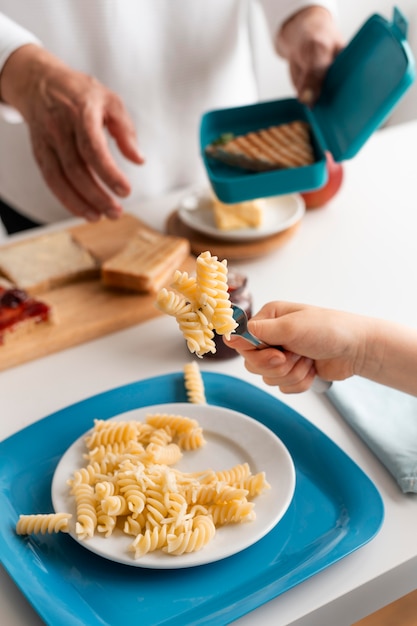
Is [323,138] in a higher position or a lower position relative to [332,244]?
higher

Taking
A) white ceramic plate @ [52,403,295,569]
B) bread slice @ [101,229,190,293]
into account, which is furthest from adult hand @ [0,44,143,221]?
white ceramic plate @ [52,403,295,569]

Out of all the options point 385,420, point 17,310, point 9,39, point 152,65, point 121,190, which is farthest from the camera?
point 152,65

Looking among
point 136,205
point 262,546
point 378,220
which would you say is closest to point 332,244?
point 378,220

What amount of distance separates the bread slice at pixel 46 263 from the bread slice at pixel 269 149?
453mm

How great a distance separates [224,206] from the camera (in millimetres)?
2059

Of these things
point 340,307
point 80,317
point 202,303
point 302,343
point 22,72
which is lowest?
point 340,307

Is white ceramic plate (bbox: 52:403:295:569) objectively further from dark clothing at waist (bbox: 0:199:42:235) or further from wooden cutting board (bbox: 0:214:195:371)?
dark clothing at waist (bbox: 0:199:42:235)

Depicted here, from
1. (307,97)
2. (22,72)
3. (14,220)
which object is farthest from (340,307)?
(14,220)

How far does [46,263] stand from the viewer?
78.4 inches

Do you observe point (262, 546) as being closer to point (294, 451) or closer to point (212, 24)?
point (294, 451)

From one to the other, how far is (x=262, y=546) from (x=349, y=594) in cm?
14

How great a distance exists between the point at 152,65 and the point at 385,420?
58.0 inches

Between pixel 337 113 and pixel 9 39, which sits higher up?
pixel 9 39

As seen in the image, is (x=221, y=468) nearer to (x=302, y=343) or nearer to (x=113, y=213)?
(x=302, y=343)
